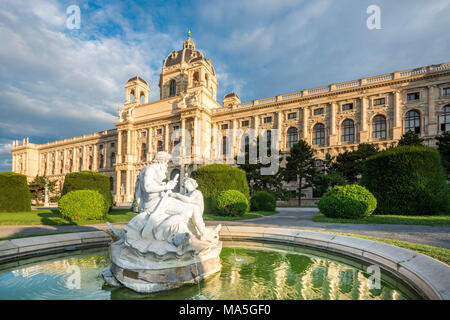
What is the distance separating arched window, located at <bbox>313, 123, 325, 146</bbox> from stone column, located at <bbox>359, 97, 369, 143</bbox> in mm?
4192

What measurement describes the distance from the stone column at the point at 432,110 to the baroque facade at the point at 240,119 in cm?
8

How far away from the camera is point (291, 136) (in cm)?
3044

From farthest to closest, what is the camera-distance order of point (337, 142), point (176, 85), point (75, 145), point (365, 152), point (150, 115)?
point (75, 145) < point (176, 85) < point (150, 115) < point (337, 142) < point (365, 152)

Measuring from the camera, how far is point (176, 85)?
42531mm

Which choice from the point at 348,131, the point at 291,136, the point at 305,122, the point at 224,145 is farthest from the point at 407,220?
the point at 224,145

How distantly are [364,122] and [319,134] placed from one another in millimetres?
5049

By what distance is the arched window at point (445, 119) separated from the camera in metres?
22.6

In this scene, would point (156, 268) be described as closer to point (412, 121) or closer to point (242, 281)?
point (242, 281)

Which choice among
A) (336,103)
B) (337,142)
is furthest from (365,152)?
(336,103)

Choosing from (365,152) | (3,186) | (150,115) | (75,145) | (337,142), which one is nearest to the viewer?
(3,186)

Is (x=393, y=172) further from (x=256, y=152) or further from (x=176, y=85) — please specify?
(x=176, y=85)

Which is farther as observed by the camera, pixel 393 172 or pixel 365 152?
pixel 365 152

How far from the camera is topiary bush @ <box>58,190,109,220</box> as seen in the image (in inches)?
405

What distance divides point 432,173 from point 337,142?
1613cm
